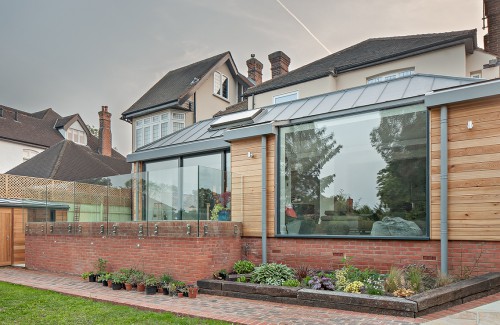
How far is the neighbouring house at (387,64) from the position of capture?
1375cm

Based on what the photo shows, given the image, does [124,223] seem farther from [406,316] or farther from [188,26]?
[188,26]

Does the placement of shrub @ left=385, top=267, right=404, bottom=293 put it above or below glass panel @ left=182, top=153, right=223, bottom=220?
below

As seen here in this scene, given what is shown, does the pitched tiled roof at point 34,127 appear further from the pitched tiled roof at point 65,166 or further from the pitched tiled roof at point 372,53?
the pitched tiled roof at point 372,53

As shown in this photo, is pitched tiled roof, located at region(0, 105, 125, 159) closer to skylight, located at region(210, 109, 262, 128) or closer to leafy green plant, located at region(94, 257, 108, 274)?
leafy green plant, located at region(94, 257, 108, 274)

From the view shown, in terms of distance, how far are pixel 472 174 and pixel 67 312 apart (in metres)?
7.66

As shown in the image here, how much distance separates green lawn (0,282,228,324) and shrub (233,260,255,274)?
109 inches

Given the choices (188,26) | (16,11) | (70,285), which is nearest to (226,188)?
(70,285)

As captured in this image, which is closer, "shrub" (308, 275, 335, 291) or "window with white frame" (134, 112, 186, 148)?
"shrub" (308, 275, 335, 291)

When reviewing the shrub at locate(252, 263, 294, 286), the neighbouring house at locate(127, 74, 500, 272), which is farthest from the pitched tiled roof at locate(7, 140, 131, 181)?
the shrub at locate(252, 263, 294, 286)

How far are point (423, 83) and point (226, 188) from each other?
5357 mm

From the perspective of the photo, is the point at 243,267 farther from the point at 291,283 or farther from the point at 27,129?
the point at 27,129

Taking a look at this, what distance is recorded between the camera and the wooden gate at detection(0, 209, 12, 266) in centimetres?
1480

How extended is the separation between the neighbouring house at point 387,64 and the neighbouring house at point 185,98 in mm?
3525

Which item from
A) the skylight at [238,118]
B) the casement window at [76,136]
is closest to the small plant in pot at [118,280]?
the skylight at [238,118]
